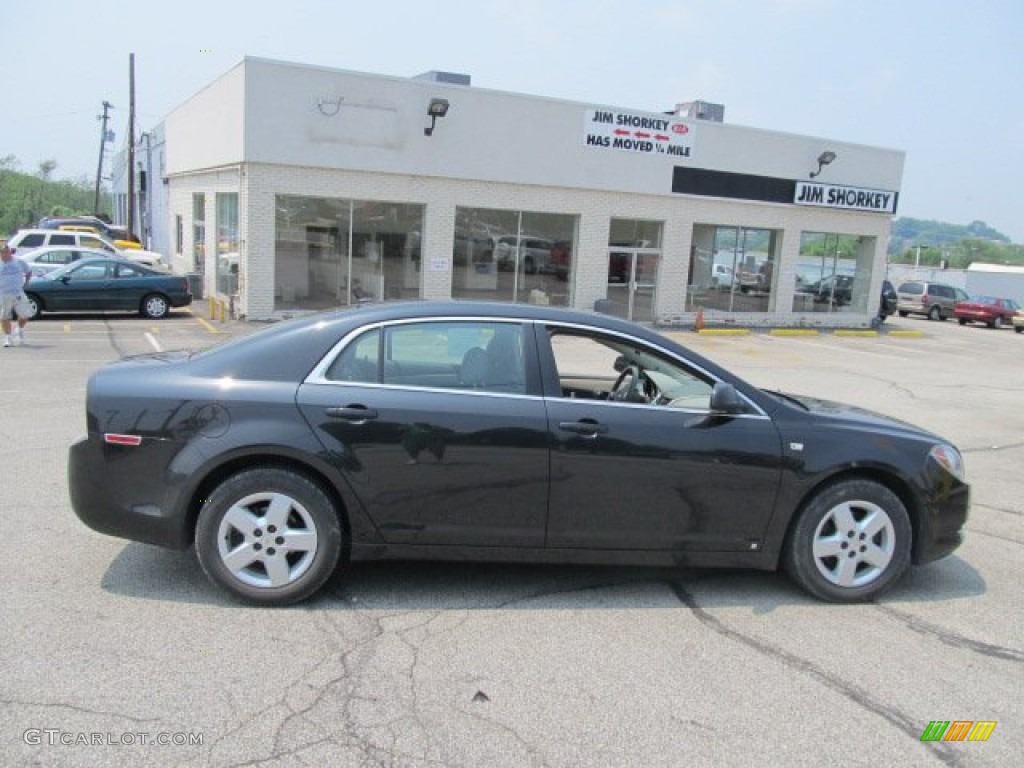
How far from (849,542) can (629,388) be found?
1457 millimetres

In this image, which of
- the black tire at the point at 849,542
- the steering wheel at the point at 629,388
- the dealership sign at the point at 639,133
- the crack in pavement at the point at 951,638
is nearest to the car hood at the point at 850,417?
the black tire at the point at 849,542

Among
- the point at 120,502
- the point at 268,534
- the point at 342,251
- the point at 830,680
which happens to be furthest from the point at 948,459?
the point at 342,251

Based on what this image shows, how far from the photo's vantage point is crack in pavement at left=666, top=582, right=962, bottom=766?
333 centimetres

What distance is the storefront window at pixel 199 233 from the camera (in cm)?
2489

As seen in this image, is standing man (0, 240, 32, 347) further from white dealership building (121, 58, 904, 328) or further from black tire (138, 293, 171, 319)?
white dealership building (121, 58, 904, 328)

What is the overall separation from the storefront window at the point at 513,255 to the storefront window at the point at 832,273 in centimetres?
819

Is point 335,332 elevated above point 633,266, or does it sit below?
below

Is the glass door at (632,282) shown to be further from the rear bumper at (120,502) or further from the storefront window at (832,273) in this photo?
the rear bumper at (120,502)

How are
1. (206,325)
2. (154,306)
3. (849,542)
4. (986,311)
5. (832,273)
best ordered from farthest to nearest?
(986,311), (832,273), (154,306), (206,325), (849,542)

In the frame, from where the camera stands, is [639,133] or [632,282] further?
[632,282]

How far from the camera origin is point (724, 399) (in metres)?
4.34

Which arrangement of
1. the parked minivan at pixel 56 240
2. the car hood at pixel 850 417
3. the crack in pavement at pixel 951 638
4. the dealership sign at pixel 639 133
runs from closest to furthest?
the crack in pavement at pixel 951 638
the car hood at pixel 850 417
the dealership sign at pixel 639 133
the parked minivan at pixel 56 240

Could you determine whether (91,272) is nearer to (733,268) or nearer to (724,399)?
(733,268)

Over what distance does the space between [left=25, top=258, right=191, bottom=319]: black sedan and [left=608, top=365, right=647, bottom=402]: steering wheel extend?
53.0 feet
